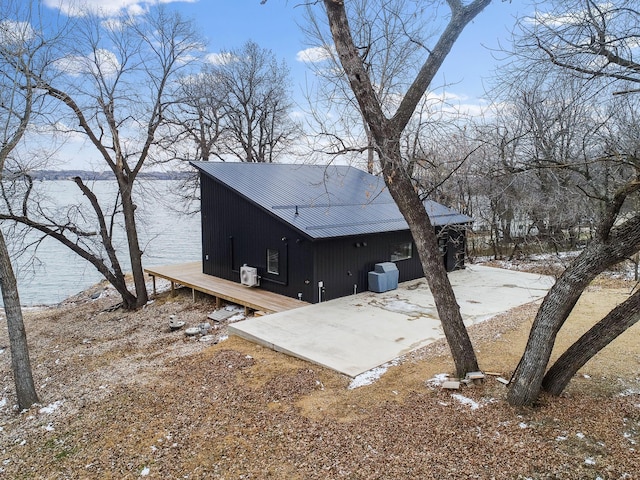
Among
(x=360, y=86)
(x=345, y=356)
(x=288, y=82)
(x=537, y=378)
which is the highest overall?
(x=288, y=82)

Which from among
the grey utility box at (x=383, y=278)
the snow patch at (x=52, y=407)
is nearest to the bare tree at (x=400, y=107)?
the snow patch at (x=52, y=407)

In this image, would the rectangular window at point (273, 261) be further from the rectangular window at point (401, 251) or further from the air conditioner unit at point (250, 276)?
the rectangular window at point (401, 251)

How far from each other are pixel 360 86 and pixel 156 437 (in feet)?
14.2

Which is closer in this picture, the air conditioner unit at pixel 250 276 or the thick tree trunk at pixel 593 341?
the thick tree trunk at pixel 593 341

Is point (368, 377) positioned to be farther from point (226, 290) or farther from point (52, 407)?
point (226, 290)

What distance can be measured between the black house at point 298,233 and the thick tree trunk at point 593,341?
498 cm

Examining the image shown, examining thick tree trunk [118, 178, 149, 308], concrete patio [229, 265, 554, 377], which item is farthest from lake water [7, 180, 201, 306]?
concrete patio [229, 265, 554, 377]

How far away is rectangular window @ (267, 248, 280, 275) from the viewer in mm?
10406

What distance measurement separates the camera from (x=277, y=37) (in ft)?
35.7

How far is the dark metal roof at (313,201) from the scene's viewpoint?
9.91 meters

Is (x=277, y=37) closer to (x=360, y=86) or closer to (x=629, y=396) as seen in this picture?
(x=360, y=86)

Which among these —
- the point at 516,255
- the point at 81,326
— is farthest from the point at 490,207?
the point at 81,326

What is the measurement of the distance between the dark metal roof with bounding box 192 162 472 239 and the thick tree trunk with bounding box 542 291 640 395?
5221 mm

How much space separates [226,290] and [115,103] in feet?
18.7
